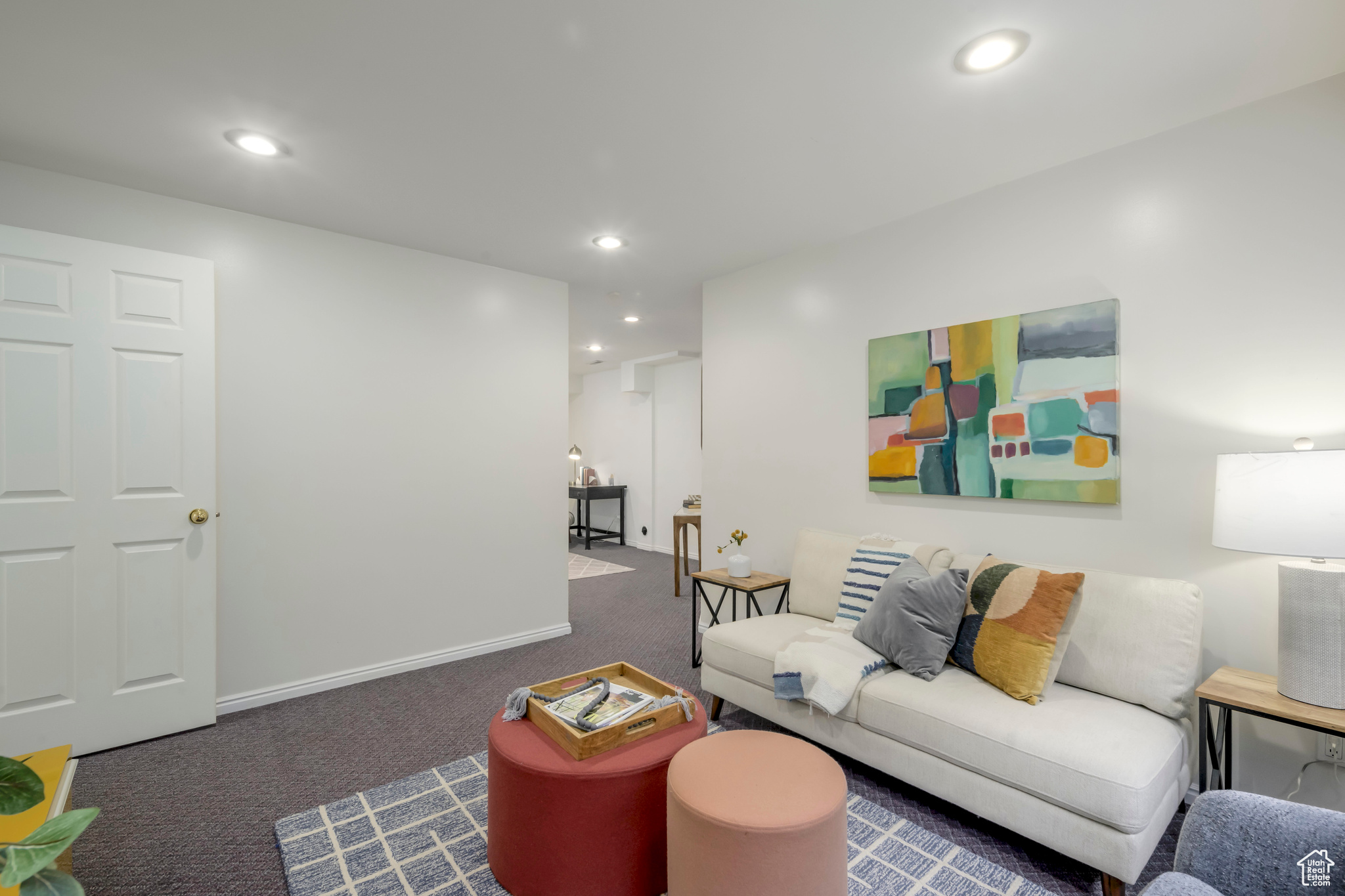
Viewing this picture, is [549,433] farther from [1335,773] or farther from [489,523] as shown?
[1335,773]

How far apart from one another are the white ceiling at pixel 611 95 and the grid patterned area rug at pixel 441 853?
99.6 inches

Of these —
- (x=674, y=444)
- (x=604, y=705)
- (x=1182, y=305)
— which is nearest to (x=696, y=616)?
(x=604, y=705)

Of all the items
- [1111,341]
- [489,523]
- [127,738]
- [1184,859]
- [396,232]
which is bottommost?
[127,738]

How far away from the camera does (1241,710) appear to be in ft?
5.79

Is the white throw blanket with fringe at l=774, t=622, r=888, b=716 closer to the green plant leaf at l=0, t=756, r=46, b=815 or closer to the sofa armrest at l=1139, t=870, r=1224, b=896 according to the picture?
the sofa armrest at l=1139, t=870, r=1224, b=896

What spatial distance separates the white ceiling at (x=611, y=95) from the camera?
174 cm

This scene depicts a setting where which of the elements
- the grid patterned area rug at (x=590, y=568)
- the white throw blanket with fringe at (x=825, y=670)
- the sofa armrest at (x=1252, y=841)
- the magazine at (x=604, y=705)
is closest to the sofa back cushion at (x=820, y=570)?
the white throw blanket with fringe at (x=825, y=670)

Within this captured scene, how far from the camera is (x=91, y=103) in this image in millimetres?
2135

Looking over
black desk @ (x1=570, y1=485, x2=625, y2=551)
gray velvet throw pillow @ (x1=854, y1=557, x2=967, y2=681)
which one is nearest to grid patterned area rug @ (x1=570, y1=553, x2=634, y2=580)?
black desk @ (x1=570, y1=485, x2=625, y2=551)

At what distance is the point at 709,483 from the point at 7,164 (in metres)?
3.74

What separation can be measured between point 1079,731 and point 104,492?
3.86 meters

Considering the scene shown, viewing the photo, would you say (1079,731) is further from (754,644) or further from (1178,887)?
(754,644)

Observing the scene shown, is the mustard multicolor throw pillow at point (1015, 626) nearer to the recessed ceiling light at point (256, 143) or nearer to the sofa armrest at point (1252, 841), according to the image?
the sofa armrest at point (1252, 841)

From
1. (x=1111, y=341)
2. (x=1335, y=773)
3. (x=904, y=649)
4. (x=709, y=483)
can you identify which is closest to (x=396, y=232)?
(x=709, y=483)
